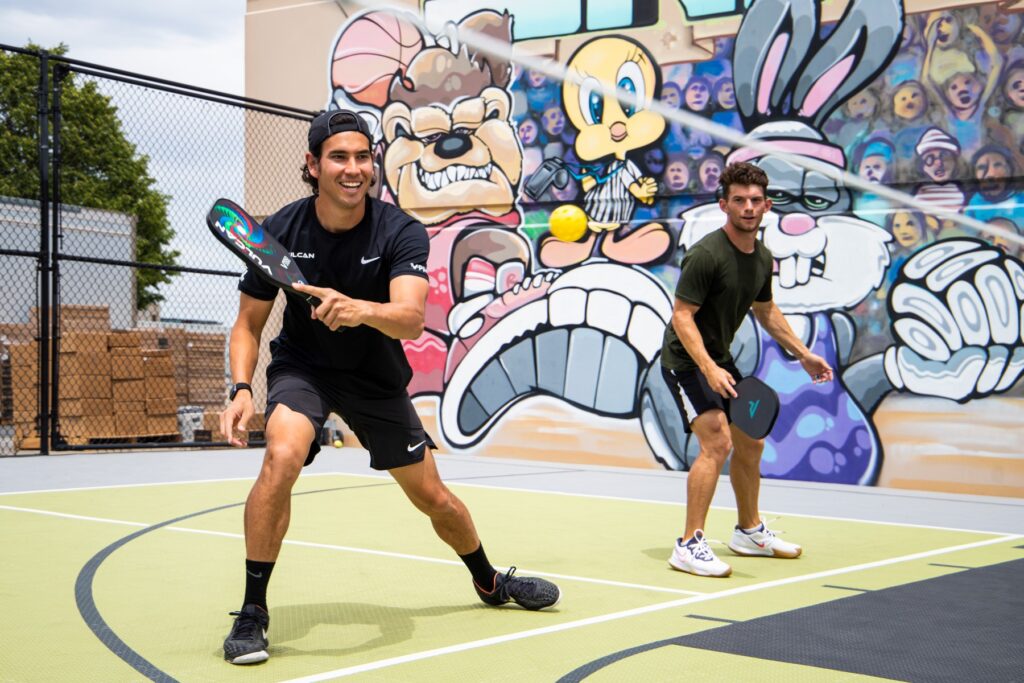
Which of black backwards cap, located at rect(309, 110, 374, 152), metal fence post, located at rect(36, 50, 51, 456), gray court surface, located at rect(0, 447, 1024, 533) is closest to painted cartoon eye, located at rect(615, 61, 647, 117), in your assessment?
gray court surface, located at rect(0, 447, 1024, 533)

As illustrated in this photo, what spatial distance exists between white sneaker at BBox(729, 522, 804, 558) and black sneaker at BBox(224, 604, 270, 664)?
11.3 feet

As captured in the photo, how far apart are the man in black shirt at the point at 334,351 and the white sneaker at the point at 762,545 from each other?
8.39 feet

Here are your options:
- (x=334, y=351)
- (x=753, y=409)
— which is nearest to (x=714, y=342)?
(x=753, y=409)

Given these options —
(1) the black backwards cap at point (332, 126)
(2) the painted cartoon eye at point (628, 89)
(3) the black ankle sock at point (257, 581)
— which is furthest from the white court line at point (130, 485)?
(1) the black backwards cap at point (332, 126)

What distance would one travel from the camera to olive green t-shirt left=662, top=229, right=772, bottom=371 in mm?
6582

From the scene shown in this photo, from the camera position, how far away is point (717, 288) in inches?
263

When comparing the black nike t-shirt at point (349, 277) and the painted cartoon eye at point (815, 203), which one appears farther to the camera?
the painted cartoon eye at point (815, 203)

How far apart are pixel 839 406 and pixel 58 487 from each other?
7.02 m

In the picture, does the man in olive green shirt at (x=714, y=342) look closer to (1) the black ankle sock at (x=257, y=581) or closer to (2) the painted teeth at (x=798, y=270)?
(1) the black ankle sock at (x=257, y=581)

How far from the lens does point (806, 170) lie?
11852 millimetres

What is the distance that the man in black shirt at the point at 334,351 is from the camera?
14.6 feet

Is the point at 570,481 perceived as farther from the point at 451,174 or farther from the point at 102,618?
the point at 102,618

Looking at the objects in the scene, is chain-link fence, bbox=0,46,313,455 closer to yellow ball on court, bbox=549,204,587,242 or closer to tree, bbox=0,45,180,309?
yellow ball on court, bbox=549,204,587,242

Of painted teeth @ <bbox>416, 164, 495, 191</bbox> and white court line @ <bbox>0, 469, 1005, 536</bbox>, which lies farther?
painted teeth @ <bbox>416, 164, 495, 191</bbox>
